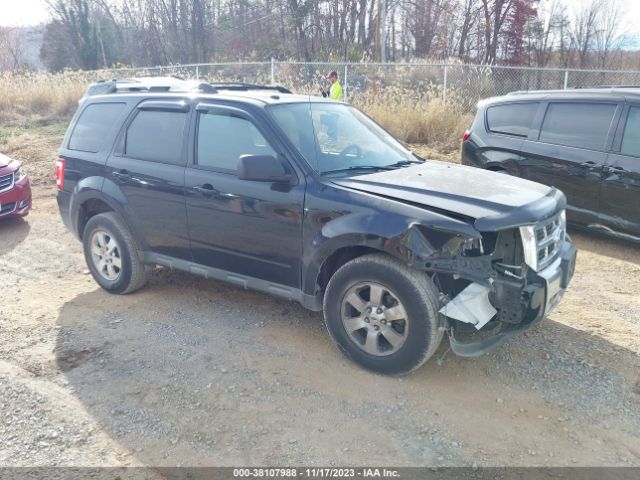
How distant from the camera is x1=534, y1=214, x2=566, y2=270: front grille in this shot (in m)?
3.53

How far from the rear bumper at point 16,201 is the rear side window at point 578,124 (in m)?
7.35

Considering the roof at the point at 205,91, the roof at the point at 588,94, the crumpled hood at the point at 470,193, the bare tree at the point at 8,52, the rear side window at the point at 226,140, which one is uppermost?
the bare tree at the point at 8,52

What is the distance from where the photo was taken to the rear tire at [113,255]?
16.6 feet

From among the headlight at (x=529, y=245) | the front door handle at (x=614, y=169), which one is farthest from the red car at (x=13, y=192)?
the front door handle at (x=614, y=169)

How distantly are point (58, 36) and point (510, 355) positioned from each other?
43.9m

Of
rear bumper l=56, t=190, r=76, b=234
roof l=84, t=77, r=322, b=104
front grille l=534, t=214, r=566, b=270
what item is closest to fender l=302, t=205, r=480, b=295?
front grille l=534, t=214, r=566, b=270

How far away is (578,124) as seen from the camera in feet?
21.9

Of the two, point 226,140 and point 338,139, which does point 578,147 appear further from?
point 226,140

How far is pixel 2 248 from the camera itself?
23.0 feet

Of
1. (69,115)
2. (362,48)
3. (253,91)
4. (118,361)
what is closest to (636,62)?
(362,48)

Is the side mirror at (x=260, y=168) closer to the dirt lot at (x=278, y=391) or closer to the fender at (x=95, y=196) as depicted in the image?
the dirt lot at (x=278, y=391)

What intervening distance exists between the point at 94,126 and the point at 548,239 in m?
4.30

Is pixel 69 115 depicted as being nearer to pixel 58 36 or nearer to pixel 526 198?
pixel 526 198

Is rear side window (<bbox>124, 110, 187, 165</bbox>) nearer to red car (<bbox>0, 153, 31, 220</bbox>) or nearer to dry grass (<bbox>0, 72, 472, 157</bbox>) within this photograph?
red car (<bbox>0, 153, 31, 220</bbox>)
